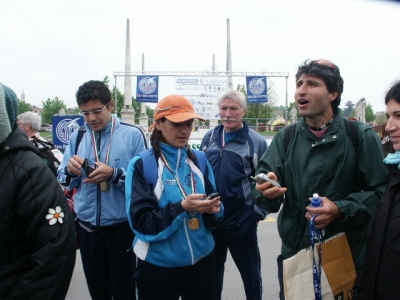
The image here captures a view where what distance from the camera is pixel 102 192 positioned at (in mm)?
2977

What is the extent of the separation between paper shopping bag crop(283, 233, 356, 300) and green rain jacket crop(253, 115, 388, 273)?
93mm

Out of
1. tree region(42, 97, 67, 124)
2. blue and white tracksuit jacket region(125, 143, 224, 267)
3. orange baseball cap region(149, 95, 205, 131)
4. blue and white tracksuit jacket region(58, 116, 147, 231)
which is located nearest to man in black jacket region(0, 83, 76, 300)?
blue and white tracksuit jacket region(125, 143, 224, 267)

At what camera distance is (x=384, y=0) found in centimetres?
320

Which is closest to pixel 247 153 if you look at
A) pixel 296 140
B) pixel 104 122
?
pixel 296 140

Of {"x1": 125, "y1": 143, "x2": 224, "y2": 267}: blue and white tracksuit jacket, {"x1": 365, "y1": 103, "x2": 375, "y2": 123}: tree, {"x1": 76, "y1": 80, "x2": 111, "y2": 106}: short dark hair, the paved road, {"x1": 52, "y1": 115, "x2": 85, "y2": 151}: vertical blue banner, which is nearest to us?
{"x1": 125, "y1": 143, "x2": 224, "y2": 267}: blue and white tracksuit jacket

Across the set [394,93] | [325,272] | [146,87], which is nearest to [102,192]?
[325,272]

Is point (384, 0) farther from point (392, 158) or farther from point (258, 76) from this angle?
point (258, 76)

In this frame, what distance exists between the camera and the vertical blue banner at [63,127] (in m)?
7.90

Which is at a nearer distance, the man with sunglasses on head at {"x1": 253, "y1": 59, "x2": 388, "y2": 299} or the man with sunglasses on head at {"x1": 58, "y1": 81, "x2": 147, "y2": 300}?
the man with sunglasses on head at {"x1": 253, "y1": 59, "x2": 388, "y2": 299}

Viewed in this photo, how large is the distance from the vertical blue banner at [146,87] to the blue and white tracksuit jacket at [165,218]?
1220 cm

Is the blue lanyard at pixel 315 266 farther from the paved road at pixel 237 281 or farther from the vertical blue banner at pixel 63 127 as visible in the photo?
the vertical blue banner at pixel 63 127

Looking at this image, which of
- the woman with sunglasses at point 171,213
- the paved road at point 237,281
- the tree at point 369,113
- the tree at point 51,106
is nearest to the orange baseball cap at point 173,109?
the woman with sunglasses at point 171,213

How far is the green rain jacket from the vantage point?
7.03 feet

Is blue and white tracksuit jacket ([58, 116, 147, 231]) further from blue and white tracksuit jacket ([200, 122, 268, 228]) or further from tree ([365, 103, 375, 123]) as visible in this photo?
tree ([365, 103, 375, 123])
